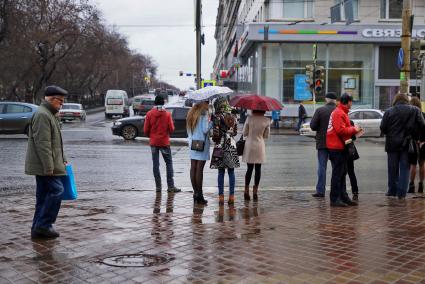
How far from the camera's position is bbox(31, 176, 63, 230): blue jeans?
6.68 m

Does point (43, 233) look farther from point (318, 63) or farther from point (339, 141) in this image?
point (318, 63)

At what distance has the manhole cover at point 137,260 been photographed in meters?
5.69

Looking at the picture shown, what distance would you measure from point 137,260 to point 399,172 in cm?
560

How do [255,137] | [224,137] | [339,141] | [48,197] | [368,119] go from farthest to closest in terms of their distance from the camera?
1. [368,119]
2. [255,137]
3. [339,141]
4. [224,137]
5. [48,197]

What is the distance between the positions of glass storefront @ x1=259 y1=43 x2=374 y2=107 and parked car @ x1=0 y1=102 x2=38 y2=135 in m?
17.7

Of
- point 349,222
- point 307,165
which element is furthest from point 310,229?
point 307,165

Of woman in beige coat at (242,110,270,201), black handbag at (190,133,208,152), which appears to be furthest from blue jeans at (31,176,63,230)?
woman in beige coat at (242,110,270,201)

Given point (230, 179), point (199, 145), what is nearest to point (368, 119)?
point (230, 179)

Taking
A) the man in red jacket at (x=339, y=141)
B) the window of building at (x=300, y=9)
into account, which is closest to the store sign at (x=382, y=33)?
the window of building at (x=300, y=9)

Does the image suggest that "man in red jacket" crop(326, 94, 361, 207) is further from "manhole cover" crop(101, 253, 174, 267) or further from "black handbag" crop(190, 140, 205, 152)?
"manhole cover" crop(101, 253, 174, 267)

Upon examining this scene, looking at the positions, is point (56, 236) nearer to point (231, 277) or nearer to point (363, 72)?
point (231, 277)

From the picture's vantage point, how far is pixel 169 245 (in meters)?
6.43

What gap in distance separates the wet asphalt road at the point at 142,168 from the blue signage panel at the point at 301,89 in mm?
15798

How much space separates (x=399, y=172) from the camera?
976cm
